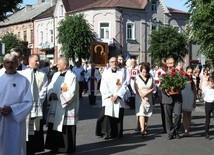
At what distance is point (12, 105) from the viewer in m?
7.06

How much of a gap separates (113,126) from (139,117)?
0.83 meters

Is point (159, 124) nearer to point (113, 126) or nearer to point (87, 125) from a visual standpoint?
point (87, 125)

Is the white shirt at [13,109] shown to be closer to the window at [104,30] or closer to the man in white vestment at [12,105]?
the man in white vestment at [12,105]

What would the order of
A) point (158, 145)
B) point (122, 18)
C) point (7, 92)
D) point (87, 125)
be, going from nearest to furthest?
point (7, 92)
point (158, 145)
point (87, 125)
point (122, 18)

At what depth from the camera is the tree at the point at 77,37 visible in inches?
2036

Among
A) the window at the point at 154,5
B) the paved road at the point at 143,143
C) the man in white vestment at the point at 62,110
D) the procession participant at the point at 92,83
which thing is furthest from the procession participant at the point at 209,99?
the window at the point at 154,5

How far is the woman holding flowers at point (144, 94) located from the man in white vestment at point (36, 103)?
3.47 meters

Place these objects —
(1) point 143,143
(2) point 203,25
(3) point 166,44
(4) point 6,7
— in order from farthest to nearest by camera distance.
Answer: (3) point 166,44 → (4) point 6,7 → (2) point 203,25 → (1) point 143,143

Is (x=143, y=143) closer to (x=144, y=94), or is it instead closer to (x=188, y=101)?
(x=144, y=94)

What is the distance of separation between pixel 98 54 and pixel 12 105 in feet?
31.7

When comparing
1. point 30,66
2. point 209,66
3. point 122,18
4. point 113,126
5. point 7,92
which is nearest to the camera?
point 7,92

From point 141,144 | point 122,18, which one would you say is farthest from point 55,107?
point 122,18

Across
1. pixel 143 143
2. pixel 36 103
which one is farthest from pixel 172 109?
pixel 36 103

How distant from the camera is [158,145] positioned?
1133 cm
